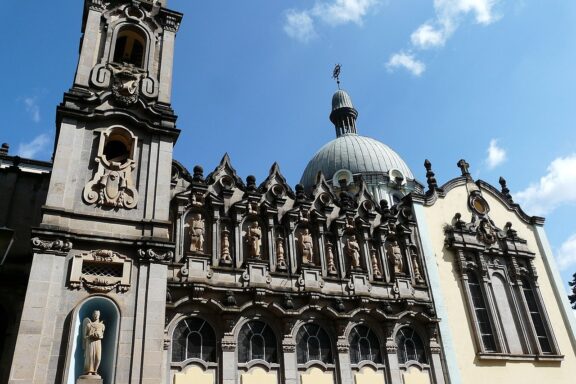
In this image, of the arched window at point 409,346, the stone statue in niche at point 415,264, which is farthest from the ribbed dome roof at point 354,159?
the arched window at point 409,346

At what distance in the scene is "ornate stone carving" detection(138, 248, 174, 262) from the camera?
1527 centimetres

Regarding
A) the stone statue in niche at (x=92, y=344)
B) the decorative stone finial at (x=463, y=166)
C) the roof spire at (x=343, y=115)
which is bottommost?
the stone statue in niche at (x=92, y=344)

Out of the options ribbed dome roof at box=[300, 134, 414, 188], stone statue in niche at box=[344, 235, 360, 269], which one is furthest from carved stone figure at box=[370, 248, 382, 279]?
ribbed dome roof at box=[300, 134, 414, 188]

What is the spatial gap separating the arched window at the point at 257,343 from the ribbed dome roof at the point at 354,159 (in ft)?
73.9

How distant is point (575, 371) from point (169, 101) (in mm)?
24079

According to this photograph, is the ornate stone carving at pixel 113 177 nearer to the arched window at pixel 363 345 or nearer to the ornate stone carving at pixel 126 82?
the ornate stone carving at pixel 126 82

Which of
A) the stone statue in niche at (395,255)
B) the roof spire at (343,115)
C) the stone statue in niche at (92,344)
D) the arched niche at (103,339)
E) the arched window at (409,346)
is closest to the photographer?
the stone statue in niche at (92,344)

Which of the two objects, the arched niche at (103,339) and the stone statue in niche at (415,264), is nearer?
the arched niche at (103,339)

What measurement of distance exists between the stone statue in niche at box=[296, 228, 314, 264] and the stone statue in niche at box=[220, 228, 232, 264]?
3.33 meters

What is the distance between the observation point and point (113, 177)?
1644 cm

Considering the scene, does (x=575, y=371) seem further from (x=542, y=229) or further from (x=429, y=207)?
(x=429, y=207)

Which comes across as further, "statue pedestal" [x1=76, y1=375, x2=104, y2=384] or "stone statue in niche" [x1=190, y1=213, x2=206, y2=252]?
"stone statue in niche" [x1=190, y1=213, x2=206, y2=252]

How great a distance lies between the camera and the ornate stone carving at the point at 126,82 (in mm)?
17953

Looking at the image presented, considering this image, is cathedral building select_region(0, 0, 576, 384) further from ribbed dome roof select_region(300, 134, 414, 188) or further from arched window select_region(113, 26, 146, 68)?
ribbed dome roof select_region(300, 134, 414, 188)
